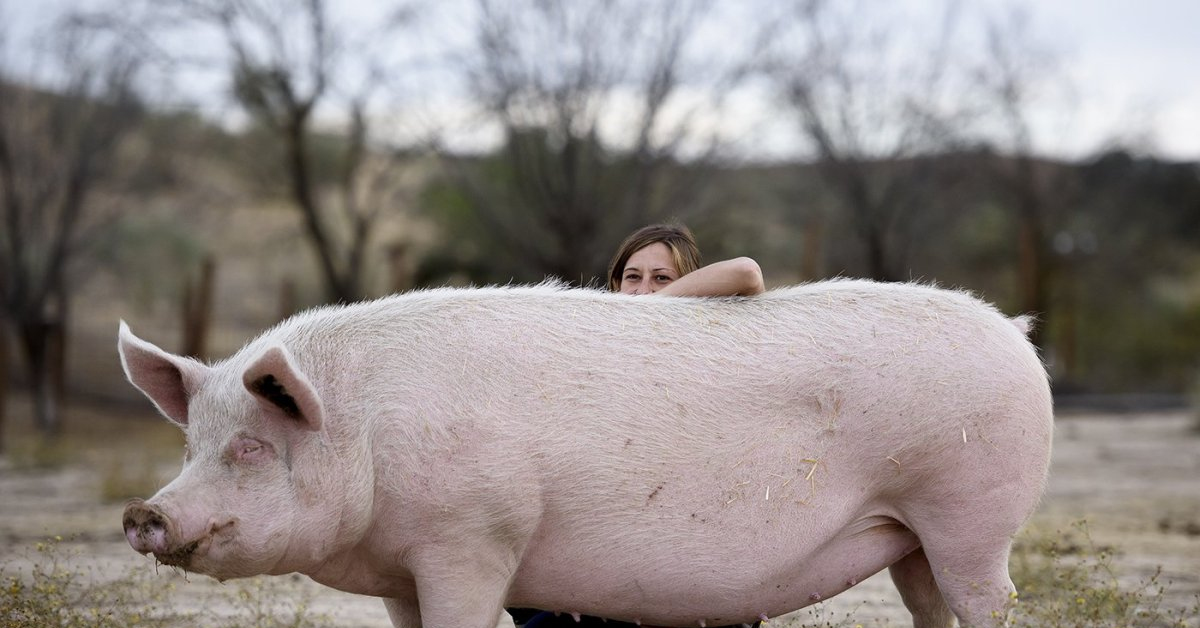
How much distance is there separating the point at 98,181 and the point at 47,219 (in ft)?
5.70

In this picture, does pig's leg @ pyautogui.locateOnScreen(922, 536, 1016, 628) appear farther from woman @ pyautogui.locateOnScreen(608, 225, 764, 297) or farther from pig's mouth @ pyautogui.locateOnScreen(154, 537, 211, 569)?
pig's mouth @ pyautogui.locateOnScreen(154, 537, 211, 569)

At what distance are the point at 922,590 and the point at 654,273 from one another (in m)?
1.60

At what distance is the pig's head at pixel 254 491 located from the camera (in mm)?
3518

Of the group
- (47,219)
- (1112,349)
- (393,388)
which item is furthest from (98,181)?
(1112,349)

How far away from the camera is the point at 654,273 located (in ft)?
16.4

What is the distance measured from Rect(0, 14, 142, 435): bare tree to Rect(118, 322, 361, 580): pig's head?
14.3m

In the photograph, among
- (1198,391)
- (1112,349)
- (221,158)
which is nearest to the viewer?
(1198,391)

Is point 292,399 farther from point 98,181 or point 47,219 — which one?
point 47,219

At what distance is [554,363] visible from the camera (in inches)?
151

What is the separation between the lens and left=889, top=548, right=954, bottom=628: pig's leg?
436 centimetres

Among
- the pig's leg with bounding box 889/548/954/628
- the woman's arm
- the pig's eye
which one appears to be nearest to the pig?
the pig's eye

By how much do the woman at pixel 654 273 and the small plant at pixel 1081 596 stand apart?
1185mm

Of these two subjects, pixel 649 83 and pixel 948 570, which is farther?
pixel 649 83

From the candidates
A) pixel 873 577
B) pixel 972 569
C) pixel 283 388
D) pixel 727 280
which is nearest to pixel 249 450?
pixel 283 388
